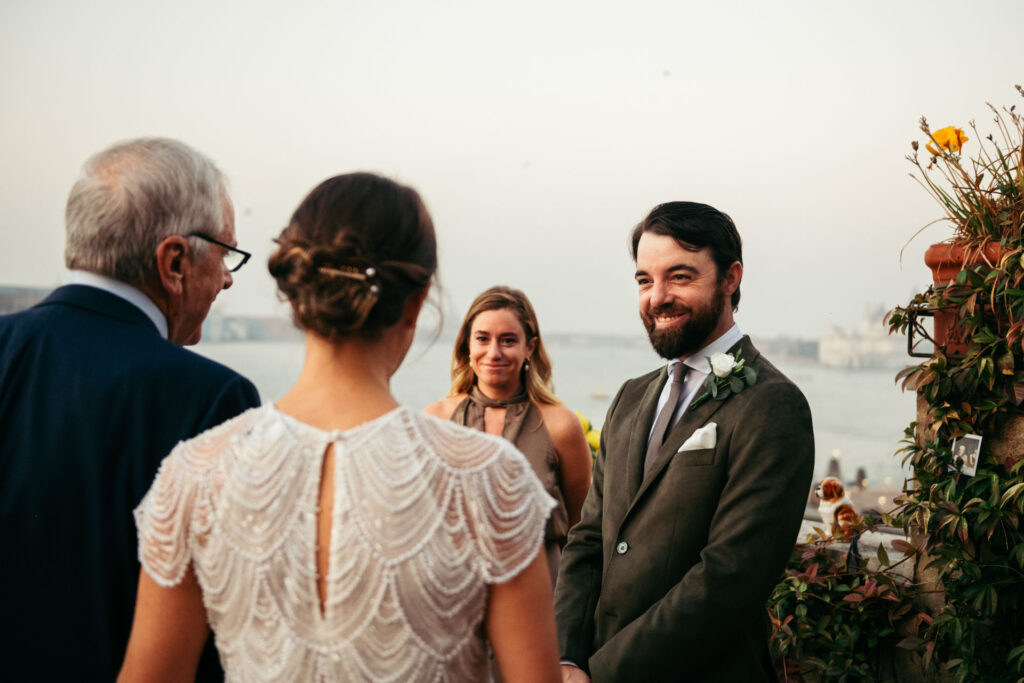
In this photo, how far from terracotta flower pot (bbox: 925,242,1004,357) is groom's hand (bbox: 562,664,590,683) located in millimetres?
1683

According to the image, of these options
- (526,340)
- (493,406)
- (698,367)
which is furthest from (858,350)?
(698,367)

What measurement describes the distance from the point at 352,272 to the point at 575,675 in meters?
A: 1.43

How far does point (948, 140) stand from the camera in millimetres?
3041

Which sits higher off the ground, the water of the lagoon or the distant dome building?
the distant dome building

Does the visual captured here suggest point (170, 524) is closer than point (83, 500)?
Yes

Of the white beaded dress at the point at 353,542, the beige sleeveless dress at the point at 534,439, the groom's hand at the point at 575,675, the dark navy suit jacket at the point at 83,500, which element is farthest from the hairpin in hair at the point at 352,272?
the beige sleeveless dress at the point at 534,439

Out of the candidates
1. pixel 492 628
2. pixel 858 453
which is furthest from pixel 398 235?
pixel 858 453

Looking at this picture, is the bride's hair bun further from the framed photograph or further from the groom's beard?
the framed photograph

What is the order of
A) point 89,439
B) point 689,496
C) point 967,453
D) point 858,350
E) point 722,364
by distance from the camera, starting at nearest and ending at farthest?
point 89,439 → point 689,496 → point 722,364 → point 967,453 → point 858,350

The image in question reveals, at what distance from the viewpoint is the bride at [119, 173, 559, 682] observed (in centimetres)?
117

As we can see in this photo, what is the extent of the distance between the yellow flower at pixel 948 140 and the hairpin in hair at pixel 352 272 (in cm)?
251

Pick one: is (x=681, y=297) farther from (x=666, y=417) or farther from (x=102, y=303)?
(x=102, y=303)

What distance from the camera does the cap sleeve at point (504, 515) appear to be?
1185mm

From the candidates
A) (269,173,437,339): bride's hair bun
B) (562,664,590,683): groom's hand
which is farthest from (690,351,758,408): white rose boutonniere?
(269,173,437,339): bride's hair bun
